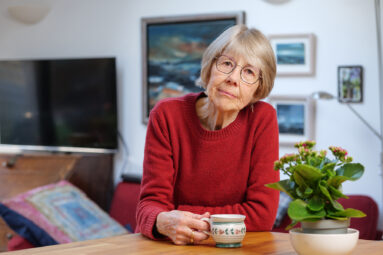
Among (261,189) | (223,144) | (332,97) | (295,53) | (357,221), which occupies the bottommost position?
(357,221)

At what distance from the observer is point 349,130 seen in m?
3.62

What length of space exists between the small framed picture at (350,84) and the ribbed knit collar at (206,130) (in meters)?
1.90

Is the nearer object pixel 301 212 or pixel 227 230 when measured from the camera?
pixel 301 212

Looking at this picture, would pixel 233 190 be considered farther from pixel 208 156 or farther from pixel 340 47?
pixel 340 47

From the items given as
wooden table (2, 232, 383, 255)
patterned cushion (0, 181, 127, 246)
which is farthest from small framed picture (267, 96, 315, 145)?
wooden table (2, 232, 383, 255)

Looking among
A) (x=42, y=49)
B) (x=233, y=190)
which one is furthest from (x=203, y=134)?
(x=42, y=49)

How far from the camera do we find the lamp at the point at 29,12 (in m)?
4.54

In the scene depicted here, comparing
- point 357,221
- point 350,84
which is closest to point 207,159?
point 357,221

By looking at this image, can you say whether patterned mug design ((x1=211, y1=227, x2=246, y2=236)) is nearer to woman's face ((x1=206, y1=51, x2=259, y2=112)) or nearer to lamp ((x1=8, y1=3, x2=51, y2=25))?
woman's face ((x1=206, y1=51, x2=259, y2=112))

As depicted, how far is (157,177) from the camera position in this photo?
172 centimetres

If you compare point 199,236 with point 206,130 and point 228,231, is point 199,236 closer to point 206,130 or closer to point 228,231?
point 228,231

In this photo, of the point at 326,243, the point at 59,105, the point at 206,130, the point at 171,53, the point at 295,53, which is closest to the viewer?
the point at 326,243

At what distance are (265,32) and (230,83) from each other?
7.24 ft

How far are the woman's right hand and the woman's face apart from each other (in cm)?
37
